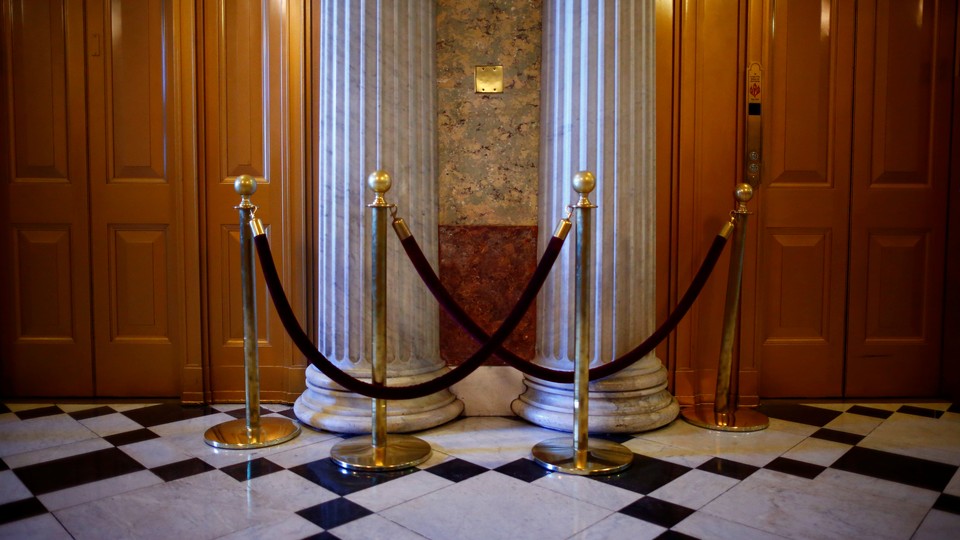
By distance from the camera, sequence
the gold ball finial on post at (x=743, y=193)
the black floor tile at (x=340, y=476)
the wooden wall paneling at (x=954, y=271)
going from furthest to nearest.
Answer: the wooden wall paneling at (x=954, y=271) < the gold ball finial on post at (x=743, y=193) < the black floor tile at (x=340, y=476)

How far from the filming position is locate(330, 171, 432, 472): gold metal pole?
2.54 metres

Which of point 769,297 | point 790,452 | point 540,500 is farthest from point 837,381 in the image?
point 540,500

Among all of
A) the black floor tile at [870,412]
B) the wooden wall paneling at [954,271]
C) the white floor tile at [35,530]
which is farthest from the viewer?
the wooden wall paneling at [954,271]

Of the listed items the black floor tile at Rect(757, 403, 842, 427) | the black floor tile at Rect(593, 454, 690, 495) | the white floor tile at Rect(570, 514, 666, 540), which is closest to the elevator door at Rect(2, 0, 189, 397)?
the black floor tile at Rect(593, 454, 690, 495)

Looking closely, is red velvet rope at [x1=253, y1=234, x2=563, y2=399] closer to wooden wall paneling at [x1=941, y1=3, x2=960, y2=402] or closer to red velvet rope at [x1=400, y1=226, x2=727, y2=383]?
red velvet rope at [x1=400, y1=226, x2=727, y2=383]

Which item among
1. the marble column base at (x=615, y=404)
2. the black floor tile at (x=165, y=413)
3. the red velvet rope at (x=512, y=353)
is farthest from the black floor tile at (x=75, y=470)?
the marble column base at (x=615, y=404)

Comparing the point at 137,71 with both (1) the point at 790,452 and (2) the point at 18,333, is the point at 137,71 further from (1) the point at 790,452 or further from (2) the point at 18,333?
(1) the point at 790,452

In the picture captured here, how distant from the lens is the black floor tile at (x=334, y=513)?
209 centimetres

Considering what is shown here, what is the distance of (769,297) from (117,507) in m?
3.04

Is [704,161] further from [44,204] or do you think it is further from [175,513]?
[44,204]

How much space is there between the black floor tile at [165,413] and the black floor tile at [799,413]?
8.86 feet

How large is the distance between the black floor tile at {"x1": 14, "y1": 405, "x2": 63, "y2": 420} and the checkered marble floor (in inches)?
2.8

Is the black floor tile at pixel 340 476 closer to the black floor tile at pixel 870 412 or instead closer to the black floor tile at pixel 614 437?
the black floor tile at pixel 614 437

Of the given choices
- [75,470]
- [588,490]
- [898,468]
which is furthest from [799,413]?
[75,470]
